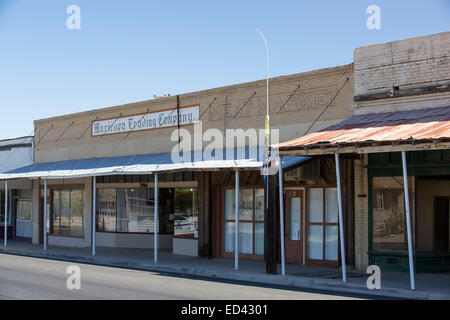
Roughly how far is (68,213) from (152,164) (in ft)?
26.9

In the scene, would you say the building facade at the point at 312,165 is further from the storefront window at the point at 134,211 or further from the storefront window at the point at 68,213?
the storefront window at the point at 68,213

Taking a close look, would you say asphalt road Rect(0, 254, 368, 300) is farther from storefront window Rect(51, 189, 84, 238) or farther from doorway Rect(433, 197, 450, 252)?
storefront window Rect(51, 189, 84, 238)

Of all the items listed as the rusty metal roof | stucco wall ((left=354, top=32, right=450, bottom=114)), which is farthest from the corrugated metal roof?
stucco wall ((left=354, top=32, right=450, bottom=114))

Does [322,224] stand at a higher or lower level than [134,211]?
lower

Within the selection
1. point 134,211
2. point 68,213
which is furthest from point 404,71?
point 68,213

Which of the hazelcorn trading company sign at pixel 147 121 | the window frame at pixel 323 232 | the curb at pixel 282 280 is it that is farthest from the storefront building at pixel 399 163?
the hazelcorn trading company sign at pixel 147 121

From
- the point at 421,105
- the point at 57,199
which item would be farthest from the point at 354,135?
the point at 57,199

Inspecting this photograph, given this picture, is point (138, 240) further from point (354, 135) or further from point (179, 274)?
point (354, 135)

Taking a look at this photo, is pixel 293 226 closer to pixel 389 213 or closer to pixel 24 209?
pixel 389 213

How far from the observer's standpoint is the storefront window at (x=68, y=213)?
24531mm

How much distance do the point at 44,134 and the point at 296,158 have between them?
1592 cm

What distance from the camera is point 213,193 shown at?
18703 mm

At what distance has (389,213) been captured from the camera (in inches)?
574

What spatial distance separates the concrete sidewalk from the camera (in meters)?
11.6
